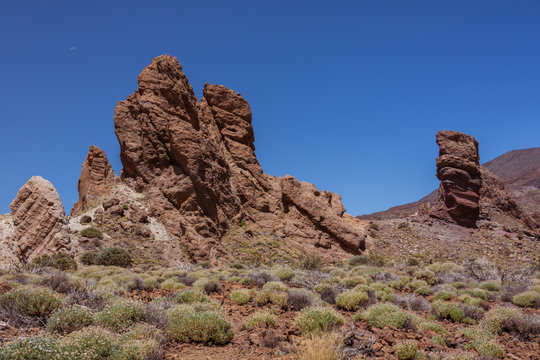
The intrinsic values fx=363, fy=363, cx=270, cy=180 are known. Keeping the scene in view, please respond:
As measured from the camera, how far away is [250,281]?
13305 mm

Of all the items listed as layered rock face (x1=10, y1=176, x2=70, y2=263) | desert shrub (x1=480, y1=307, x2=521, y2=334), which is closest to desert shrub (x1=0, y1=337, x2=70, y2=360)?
desert shrub (x1=480, y1=307, x2=521, y2=334)

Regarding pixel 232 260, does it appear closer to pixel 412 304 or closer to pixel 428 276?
pixel 428 276

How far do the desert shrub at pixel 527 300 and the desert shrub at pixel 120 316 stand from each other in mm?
11168

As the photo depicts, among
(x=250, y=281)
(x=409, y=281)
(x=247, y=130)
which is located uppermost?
(x=247, y=130)

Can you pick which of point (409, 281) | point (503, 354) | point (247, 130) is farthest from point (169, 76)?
point (503, 354)

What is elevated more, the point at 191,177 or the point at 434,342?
the point at 191,177

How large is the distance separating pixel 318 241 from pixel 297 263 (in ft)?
16.4

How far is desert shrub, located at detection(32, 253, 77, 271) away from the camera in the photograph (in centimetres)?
1517

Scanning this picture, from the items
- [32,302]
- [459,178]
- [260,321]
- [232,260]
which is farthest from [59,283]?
[459,178]

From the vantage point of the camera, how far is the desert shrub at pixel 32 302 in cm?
647

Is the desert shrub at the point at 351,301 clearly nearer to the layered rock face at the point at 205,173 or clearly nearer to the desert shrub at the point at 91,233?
the layered rock face at the point at 205,173

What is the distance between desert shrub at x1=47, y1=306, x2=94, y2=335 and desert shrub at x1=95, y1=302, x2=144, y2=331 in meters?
0.25

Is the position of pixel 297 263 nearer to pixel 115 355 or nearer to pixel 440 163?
pixel 115 355

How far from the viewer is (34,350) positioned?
4051 mm
